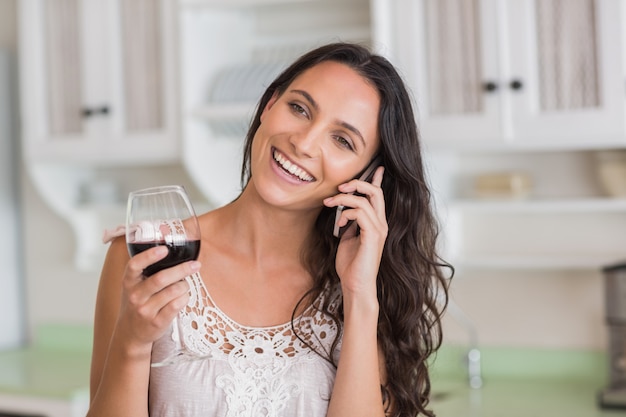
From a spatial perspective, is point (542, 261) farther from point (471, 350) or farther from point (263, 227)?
point (263, 227)

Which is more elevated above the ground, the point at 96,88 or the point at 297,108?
the point at 96,88

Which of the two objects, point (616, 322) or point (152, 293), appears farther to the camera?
point (616, 322)

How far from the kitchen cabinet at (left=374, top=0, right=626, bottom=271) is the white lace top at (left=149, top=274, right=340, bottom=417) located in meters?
1.19

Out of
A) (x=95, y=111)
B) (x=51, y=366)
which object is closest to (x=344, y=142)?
(x=95, y=111)

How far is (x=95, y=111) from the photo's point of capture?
347 centimetres

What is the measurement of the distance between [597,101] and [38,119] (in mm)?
2087

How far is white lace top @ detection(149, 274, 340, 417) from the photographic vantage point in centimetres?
168

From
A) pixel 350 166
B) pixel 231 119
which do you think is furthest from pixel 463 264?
pixel 350 166

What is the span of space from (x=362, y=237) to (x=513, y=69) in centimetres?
125

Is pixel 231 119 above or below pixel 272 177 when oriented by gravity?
above

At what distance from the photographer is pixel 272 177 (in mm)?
1691

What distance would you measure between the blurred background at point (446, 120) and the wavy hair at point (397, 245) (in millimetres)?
1010

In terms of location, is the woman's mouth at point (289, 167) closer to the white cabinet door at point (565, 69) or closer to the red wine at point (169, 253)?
the red wine at point (169, 253)

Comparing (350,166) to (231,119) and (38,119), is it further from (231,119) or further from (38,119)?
(38,119)
